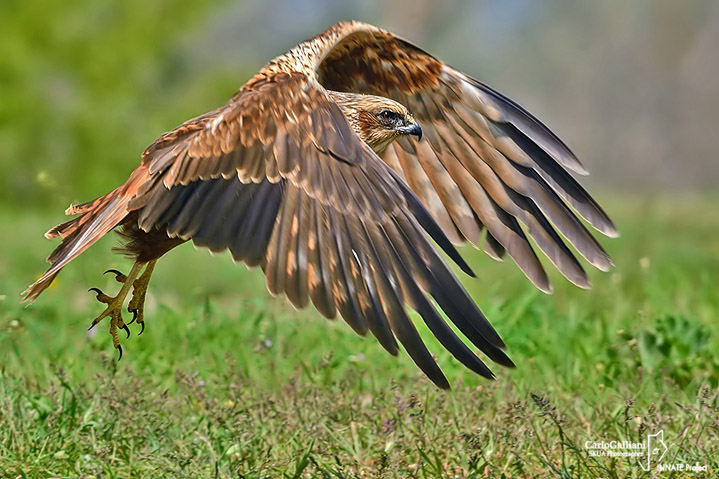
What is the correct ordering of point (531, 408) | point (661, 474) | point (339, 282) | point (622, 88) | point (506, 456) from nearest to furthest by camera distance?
point (339, 282) → point (661, 474) → point (506, 456) → point (531, 408) → point (622, 88)

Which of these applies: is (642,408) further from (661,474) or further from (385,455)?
(385,455)

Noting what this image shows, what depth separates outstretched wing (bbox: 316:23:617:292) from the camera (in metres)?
4.28

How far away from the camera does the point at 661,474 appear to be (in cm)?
339

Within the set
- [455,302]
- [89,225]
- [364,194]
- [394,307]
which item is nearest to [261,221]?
[364,194]

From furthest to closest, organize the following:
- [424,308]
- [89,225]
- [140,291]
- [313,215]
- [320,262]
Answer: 1. [140,291]
2. [89,225]
3. [313,215]
4. [320,262]
5. [424,308]

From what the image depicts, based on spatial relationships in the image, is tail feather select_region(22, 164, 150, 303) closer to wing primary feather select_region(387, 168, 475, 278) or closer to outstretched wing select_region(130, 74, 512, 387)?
outstretched wing select_region(130, 74, 512, 387)

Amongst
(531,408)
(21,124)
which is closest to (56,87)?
(21,124)

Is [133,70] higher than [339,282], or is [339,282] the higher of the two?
[133,70]

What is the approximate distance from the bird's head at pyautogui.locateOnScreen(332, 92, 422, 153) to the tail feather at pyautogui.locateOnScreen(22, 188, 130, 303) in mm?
1195

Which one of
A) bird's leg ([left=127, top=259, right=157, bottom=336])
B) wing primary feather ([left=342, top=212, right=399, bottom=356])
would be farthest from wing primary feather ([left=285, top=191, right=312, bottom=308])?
bird's leg ([left=127, top=259, right=157, bottom=336])

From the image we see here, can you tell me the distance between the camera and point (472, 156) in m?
4.67

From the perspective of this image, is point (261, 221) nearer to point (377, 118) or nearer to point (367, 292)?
point (367, 292)

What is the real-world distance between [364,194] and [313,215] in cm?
19

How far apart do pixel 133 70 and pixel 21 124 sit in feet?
5.80
